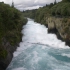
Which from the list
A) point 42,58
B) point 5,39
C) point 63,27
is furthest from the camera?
point 63,27

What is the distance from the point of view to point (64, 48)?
30562 millimetres

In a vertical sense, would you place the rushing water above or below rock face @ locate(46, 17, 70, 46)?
below

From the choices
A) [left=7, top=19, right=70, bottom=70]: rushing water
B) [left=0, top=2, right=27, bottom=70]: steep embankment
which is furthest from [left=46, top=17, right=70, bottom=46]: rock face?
[left=0, top=2, right=27, bottom=70]: steep embankment

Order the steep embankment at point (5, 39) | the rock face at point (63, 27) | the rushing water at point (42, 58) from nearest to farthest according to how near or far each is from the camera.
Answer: the steep embankment at point (5, 39) → the rushing water at point (42, 58) → the rock face at point (63, 27)

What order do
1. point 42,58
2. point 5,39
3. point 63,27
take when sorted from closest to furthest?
point 5,39 < point 42,58 < point 63,27

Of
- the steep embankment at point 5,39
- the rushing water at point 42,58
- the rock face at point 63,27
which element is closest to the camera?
the steep embankment at point 5,39

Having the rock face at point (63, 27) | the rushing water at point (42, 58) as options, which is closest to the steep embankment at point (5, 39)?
the rushing water at point (42, 58)

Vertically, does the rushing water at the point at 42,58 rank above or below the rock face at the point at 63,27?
below

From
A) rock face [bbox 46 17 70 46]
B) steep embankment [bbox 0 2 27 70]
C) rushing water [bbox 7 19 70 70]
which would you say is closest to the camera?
steep embankment [bbox 0 2 27 70]

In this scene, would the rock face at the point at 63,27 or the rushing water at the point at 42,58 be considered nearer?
the rushing water at the point at 42,58

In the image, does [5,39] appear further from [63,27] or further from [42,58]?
[63,27]

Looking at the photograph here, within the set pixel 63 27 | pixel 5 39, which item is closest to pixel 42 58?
pixel 5 39

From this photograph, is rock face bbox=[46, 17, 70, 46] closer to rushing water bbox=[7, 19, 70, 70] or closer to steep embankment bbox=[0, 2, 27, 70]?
rushing water bbox=[7, 19, 70, 70]

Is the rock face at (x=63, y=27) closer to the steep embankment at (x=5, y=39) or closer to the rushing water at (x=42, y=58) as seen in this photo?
the rushing water at (x=42, y=58)
